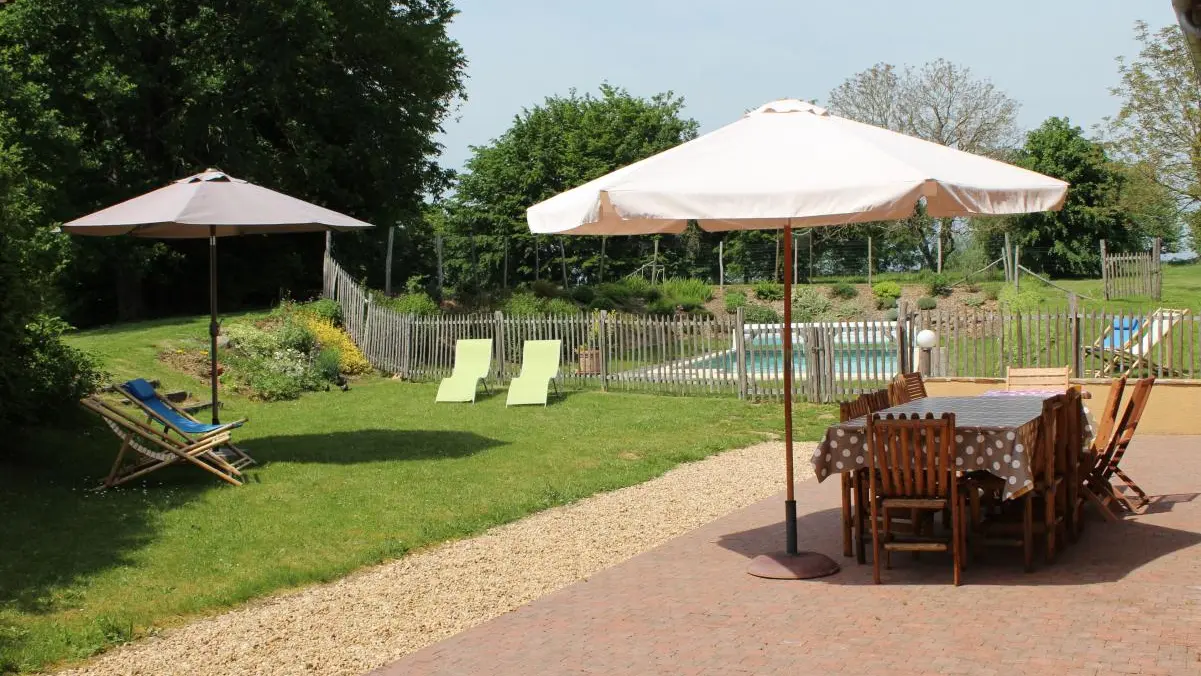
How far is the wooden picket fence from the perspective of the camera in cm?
1491

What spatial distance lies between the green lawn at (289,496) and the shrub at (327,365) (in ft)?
6.60

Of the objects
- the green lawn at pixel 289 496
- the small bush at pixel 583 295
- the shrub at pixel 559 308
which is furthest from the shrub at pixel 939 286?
the green lawn at pixel 289 496

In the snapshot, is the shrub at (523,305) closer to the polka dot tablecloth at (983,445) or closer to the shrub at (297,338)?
the shrub at (297,338)

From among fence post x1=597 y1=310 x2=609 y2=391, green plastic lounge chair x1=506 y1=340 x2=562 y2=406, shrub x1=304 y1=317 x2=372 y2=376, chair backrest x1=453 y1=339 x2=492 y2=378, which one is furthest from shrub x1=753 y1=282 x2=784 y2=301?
green plastic lounge chair x1=506 y1=340 x2=562 y2=406

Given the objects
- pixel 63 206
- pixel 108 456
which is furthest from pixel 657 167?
pixel 63 206

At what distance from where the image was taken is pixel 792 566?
21.9 feet

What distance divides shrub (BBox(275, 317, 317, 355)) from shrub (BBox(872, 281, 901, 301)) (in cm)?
2002

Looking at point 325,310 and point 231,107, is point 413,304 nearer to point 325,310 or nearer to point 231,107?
point 325,310

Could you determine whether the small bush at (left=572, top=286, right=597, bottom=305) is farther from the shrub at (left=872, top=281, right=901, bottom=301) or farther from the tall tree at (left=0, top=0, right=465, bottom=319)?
the shrub at (left=872, top=281, right=901, bottom=301)

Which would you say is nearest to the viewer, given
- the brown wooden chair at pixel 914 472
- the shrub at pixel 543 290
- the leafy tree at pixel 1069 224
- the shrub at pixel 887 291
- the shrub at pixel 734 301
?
the brown wooden chair at pixel 914 472

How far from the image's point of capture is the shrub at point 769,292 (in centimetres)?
3556

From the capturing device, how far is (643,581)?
670 cm

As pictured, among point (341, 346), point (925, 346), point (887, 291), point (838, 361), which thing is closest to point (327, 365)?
point (341, 346)

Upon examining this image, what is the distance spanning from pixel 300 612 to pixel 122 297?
24109mm
